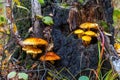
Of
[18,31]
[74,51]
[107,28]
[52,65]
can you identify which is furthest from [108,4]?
[18,31]

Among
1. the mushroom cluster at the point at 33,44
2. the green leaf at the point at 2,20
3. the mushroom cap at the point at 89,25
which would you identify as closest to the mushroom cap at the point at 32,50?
the mushroom cluster at the point at 33,44

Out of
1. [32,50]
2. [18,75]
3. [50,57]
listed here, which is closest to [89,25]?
[50,57]

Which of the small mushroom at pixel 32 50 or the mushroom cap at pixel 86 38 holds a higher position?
the mushroom cap at pixel 86 38

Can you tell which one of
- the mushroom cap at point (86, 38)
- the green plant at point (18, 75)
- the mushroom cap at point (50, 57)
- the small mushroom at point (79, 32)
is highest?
the small mushroom at point (79, 32)

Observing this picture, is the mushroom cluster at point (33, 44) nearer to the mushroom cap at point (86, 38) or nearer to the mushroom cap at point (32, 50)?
the mushroom cap at point (32, 50)

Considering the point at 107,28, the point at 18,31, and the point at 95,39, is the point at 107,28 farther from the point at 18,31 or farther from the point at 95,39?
the point at 18,31

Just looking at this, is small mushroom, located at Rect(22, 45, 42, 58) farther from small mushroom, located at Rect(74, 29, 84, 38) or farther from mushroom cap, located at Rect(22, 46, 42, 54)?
small mushroom, located at Rect(74, 29, 84, 38)

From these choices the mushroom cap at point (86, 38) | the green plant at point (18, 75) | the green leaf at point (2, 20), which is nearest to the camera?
the green plant at point (18, 75)
